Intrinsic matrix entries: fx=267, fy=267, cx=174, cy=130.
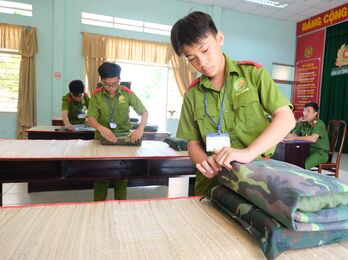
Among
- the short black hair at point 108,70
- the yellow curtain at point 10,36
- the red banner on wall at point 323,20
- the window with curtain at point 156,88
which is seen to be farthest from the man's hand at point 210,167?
the red banner on wall at point 323,20

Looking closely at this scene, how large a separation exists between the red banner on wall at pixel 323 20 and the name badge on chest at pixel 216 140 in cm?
638

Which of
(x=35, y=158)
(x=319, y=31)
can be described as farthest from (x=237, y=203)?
(x=319, y=31)

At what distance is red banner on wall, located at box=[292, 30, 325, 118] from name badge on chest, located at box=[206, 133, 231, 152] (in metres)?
6.49

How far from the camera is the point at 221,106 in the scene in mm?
939

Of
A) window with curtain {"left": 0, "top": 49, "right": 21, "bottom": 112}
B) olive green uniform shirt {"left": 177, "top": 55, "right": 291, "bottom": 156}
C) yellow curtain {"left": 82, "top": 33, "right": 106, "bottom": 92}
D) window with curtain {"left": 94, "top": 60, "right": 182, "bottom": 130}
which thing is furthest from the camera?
window with curtain {"left": 94, "top": 60, "right": 182, "bottom": 130}

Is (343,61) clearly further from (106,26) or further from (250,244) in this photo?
(250,244)

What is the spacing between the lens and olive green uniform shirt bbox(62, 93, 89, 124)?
345 cm

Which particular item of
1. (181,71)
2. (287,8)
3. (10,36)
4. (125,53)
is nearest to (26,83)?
(10,36)

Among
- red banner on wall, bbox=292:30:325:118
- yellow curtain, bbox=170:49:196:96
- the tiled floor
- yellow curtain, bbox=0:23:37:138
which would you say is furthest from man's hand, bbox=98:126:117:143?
red banner on wall, bbox=292:30:325:118

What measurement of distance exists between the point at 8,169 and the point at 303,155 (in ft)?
9.68

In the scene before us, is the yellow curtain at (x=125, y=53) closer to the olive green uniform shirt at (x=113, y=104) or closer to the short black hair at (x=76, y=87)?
the short black hair at (x=76, y=87)

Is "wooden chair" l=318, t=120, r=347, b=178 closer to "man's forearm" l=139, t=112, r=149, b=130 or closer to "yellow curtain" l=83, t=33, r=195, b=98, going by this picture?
"man's forearm" l=139, t=112, r=149, b=130

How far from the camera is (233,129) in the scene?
937mm

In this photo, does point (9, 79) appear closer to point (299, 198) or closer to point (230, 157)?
point (230, 157)
